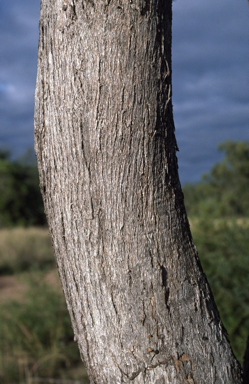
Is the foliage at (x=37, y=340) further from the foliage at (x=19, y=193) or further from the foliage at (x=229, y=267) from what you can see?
the foliage at (x=19, y=193)

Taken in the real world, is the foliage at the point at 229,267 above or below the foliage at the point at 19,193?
below

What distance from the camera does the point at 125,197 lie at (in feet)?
3.70

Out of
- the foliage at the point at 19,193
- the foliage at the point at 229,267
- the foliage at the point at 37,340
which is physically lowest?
the foliage at the point at 37,340

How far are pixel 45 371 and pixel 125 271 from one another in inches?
164

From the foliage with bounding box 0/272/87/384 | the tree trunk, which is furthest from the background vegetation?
the tree trunk

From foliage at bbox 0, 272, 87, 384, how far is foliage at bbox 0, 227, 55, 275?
590 cm

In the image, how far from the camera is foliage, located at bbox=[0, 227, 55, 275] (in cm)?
1149

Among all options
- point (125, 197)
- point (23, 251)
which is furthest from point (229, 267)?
point (23, 251)

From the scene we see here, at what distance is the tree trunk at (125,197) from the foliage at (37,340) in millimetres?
3542

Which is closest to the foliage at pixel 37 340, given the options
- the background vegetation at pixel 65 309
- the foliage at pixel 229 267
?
the background vegetation at pixel 65 309

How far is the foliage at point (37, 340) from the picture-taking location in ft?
14.7

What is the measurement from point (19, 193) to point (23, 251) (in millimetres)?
6209

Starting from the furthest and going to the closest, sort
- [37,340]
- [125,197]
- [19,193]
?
1. [19,193]
2. [37,340]
3. [125,197]

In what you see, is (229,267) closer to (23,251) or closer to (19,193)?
(23,251)
